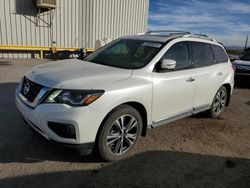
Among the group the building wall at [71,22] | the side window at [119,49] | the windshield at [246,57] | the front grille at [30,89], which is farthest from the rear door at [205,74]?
the building wall at [71,22]

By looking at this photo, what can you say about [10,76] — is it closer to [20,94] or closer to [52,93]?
[20,94]

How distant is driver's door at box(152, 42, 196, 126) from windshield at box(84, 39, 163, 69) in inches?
9.8

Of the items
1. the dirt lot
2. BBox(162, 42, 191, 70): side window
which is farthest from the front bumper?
BBox(162, 42, 191, 70): side window

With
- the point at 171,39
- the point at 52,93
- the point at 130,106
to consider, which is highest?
the point at 171,39

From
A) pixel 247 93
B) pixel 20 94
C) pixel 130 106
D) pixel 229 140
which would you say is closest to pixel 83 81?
pixel 130 106

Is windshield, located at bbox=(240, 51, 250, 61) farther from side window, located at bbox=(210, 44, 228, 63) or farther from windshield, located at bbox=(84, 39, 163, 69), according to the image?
windshield, located at bbox=(84, 39, 163, 69)

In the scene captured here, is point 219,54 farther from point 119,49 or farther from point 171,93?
point 119,49

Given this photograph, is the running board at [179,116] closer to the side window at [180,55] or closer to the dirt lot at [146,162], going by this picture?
the dirt lot at [146,162]

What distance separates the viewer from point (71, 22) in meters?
15.3

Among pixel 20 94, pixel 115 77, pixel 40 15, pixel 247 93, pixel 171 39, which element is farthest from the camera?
pixel 40 15

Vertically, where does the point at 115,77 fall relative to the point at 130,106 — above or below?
above

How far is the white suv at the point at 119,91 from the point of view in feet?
10.4

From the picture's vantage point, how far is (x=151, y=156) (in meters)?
3.86

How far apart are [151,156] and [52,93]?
1691 millimetres
